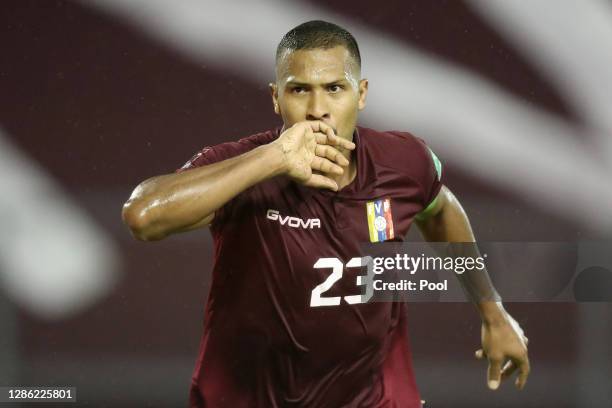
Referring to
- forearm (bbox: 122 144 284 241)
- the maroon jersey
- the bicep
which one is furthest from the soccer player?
the bicep

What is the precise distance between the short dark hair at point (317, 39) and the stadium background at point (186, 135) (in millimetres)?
1584

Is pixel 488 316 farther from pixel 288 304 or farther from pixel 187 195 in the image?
pixel 187 195

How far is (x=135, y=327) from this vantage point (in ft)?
13.4

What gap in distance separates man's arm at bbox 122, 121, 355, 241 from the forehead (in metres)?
0.22

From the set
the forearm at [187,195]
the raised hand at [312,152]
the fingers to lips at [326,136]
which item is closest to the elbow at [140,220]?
the forearm at [187,195]

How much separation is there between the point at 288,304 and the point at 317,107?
0.46 meters

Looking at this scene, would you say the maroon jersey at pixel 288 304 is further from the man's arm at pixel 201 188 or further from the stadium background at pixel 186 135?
the stadium background at pixel 186 135

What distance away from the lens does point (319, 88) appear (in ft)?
7.55

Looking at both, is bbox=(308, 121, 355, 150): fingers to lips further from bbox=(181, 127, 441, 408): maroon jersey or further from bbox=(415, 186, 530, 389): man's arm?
bbox=(415, 186, 530, 389): man's arm

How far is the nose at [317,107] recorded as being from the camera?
7.48ft

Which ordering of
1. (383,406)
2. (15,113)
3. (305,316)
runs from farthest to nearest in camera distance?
(15,113)
(383,406)
(305,316)

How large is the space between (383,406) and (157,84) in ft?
6.78

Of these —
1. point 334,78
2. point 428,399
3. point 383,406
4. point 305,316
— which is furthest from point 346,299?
point 428,399

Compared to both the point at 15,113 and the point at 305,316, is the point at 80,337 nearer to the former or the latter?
the point at 15,113
